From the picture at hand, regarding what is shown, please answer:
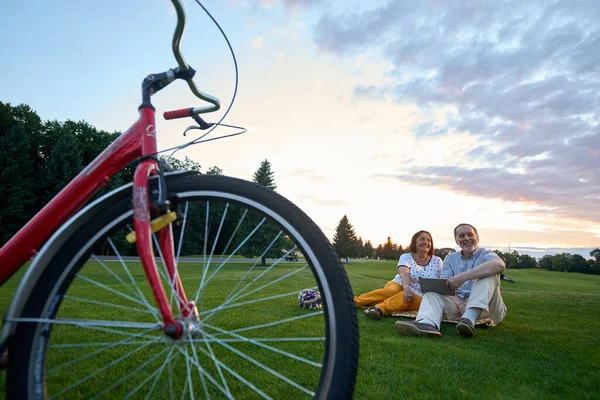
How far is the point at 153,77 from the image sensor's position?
1.71 meters

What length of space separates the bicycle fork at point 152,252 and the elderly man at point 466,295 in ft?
8.48

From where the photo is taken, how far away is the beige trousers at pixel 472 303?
3.70 m

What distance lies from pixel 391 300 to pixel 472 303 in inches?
42.5

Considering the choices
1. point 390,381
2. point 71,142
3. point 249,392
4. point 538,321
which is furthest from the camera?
point 71,142

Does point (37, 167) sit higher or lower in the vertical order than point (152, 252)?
higher

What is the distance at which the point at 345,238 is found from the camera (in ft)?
194

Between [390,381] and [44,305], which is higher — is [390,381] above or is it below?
below

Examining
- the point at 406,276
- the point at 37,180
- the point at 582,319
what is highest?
the point at 37,180

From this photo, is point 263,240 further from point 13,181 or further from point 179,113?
point 179,113

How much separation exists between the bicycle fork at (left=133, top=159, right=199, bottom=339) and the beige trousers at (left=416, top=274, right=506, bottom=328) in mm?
2828

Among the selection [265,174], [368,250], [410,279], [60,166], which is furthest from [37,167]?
[368,250]

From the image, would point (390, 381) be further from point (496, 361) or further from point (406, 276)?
point (406, 276)

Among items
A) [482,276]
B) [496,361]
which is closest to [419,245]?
[482,276]

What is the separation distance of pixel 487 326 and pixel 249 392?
3266mm
